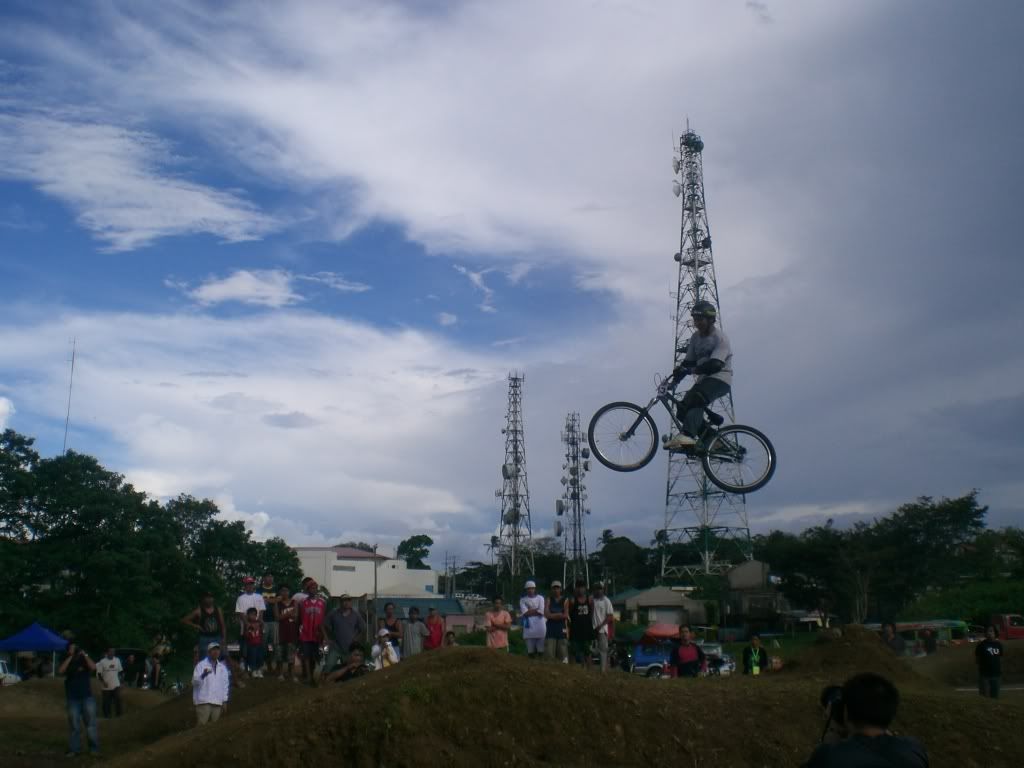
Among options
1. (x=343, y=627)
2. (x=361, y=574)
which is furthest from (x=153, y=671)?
(x=361, y=574)

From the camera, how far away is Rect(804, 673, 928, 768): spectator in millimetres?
4473

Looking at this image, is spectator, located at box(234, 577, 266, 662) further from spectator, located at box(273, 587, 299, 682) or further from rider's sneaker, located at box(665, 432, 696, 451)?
rider's sneaker, located at box(665, 432, 696, 451)

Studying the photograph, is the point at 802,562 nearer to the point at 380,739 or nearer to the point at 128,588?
the point at 128,588

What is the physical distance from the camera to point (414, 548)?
144625 millimetres

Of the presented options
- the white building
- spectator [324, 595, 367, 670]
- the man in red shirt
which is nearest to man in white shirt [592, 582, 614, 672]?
spectator [324, 595, 367, 670]

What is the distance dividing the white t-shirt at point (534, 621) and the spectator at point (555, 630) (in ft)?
0.31

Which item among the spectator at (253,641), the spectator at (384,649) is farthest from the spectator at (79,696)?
the spectator at (384,649)

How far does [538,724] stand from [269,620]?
8.44 meters

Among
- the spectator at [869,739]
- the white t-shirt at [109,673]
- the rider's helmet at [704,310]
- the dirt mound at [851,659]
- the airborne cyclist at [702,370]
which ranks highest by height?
the rider's helmet at [704,310]

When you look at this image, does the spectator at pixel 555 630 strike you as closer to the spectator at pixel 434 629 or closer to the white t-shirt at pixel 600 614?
the white t-shirt at pixel 600 614

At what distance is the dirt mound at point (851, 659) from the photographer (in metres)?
17.8

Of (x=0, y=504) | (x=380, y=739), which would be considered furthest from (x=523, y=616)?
(x=0, y=504)

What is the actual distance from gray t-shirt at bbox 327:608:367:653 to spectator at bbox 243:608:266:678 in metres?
2.38

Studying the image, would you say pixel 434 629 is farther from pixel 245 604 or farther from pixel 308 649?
pixel 245 604
